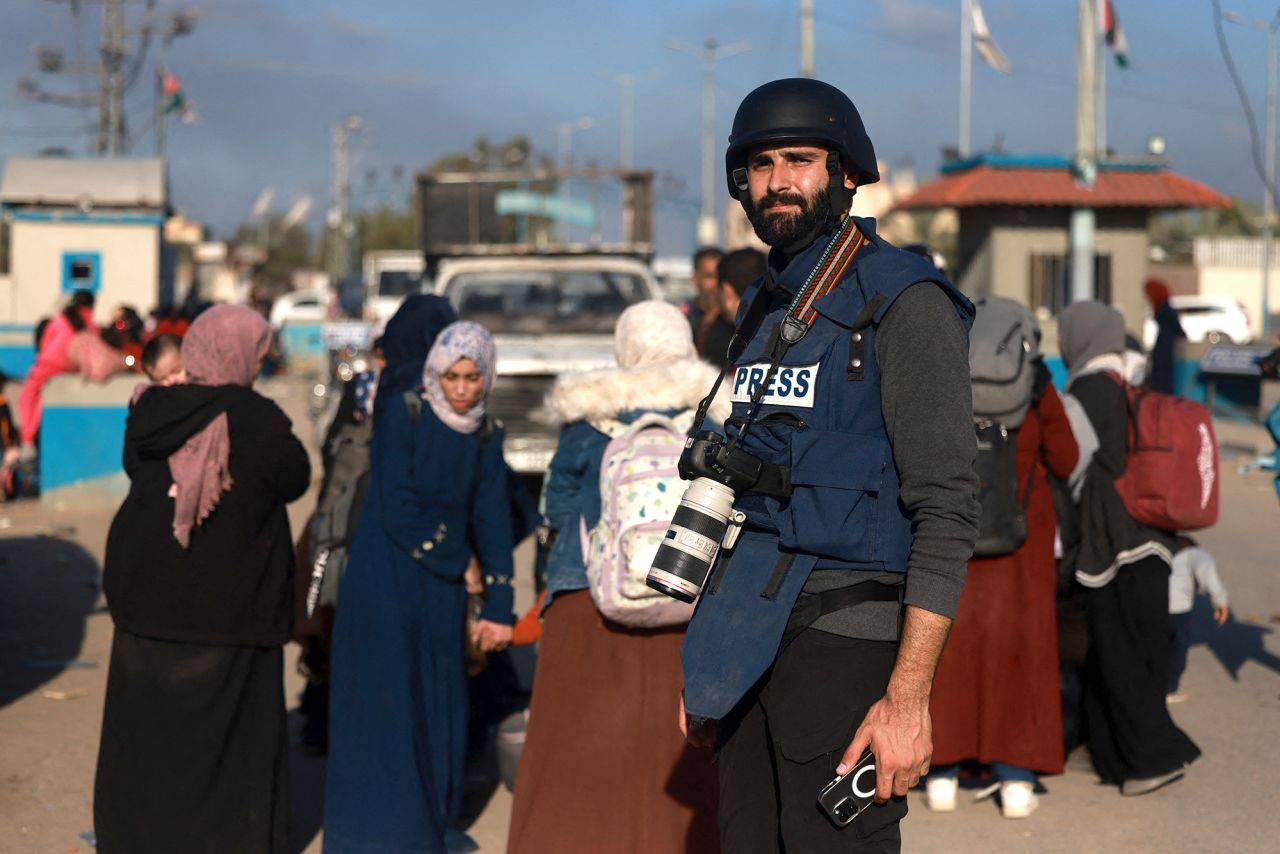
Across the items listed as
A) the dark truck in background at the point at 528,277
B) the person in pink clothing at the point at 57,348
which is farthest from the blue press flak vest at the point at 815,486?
the person in pink clothing at the point at 57,348

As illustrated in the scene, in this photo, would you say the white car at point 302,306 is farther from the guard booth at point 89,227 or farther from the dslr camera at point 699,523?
the dslr camera at point 699,523

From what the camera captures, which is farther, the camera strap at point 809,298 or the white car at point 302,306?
the white car at point 302,306

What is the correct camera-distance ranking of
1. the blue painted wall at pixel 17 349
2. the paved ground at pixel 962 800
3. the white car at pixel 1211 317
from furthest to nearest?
the white car at pixel 1211 317 → the blue painted wall at pixel 17 349 → the paved ground at pixel 962 800

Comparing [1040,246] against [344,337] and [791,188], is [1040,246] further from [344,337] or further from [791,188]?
[791,188]

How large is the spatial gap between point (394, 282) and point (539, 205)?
20330 mm

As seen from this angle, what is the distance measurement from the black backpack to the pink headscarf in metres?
2.51

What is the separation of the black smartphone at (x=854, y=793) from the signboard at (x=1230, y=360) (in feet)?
67.0

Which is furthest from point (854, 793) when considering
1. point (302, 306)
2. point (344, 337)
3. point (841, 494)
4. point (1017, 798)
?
point (302, 306)

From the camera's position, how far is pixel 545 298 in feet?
46.2

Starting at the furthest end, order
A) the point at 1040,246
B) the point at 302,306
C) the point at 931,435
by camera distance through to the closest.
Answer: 1. the point at 302,306
2. the point at 1040,246
3. the point at 931,435

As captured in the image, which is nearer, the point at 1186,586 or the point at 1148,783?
the point at 1148,783

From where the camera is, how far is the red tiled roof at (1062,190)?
82.6ft

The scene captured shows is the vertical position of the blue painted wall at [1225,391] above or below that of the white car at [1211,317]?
below

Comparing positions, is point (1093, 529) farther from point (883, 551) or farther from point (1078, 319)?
point (883, 551)
